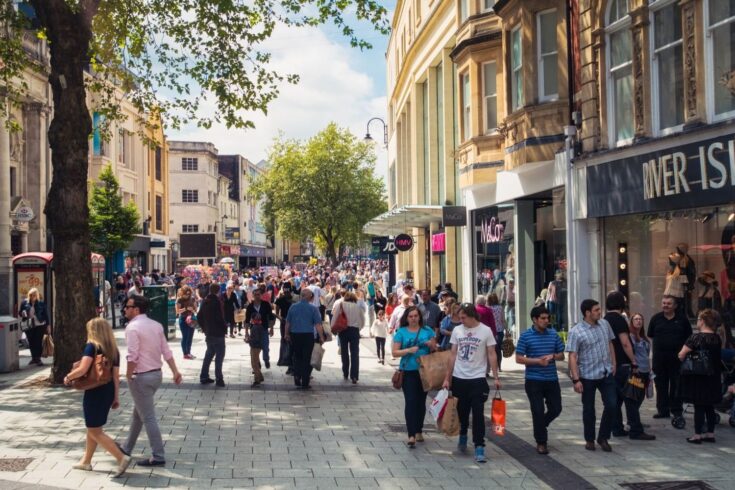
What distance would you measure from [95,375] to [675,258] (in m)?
9.31

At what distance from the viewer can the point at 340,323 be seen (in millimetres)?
14938

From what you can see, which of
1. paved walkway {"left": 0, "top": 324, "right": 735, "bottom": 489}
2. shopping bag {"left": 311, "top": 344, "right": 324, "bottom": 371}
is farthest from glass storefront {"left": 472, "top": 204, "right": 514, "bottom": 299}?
shopping bag {"left": 311, "top": 344, "right": 324, "bottom": 371}

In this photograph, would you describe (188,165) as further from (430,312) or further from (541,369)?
(541,369)

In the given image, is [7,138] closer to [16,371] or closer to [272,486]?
[16,371]

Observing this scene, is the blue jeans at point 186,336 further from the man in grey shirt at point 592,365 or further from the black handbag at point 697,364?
the black handbag at point 697,364

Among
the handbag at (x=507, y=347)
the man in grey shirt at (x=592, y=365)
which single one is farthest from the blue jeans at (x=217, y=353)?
the man in grey shirt at (x=592, y=365)

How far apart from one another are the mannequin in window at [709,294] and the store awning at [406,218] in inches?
531

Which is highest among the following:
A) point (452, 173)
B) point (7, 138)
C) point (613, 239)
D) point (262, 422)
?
point (7, 138)

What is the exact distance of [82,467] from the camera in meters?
8.12

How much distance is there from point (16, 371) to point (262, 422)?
799cm

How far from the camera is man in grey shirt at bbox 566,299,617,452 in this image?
9.05 meters

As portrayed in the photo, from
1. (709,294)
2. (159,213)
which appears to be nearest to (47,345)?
(709,294)

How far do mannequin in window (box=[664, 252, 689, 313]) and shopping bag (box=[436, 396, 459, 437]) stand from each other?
17.4 ft

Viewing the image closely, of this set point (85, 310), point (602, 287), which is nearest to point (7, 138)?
point (85, 310)
